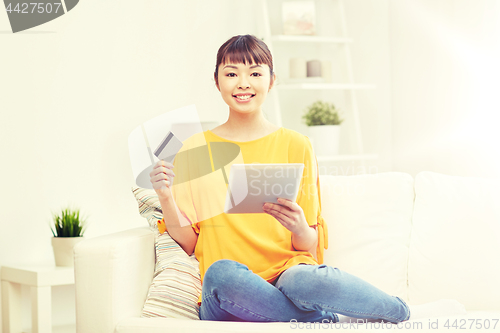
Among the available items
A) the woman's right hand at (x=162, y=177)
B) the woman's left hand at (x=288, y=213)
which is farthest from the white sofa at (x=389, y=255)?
the woman's left hand at (x=288, y=213)

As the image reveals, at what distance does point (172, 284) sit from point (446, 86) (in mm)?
1828

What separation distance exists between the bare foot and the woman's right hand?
752 millimetres

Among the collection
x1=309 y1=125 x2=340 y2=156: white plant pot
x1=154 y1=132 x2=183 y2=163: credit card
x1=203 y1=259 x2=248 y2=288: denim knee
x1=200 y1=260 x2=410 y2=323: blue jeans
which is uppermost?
x1=309 y1=125 x2=340 y2=156: white plant pot

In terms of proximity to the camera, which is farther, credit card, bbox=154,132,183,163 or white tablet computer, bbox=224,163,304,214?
credit card, bbox=154,132,183,163

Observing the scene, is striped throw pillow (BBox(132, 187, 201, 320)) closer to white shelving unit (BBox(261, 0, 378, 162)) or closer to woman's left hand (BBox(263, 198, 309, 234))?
woman's left hand (BBox(263, 198, 309, 234))

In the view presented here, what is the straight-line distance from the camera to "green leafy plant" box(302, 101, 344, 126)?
2768 millimetres

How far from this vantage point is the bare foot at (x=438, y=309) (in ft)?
4.70

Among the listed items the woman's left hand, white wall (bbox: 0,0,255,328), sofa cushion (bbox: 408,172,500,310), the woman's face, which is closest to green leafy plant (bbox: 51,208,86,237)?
white wall (bbox: 0,0,255,328)

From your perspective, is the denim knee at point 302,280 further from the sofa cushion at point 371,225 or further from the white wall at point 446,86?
the white wall at point 446,86

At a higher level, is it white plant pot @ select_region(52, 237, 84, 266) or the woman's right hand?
the woman's right hand

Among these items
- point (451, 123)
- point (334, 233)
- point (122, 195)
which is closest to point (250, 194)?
point (334, 233)

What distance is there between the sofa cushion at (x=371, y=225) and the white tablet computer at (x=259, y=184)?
444 mm

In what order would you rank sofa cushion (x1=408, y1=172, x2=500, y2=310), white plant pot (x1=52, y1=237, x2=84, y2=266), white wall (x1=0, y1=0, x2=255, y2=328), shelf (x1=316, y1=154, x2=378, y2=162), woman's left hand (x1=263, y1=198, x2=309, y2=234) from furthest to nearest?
shelf (x1=316, y1=154, x2=378, y2=162)
white wall (x1=0, y1=0, x2=255, y2=328)
white plant pot (x1=52, y1=237, x2=84, y2=266)
sofa cushion (x1=408, y1=172, x2=500, y2=310)
woman's left hand (x1=263, y1=198, x2=309, y2=234)

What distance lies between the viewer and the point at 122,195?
2.53 meters
